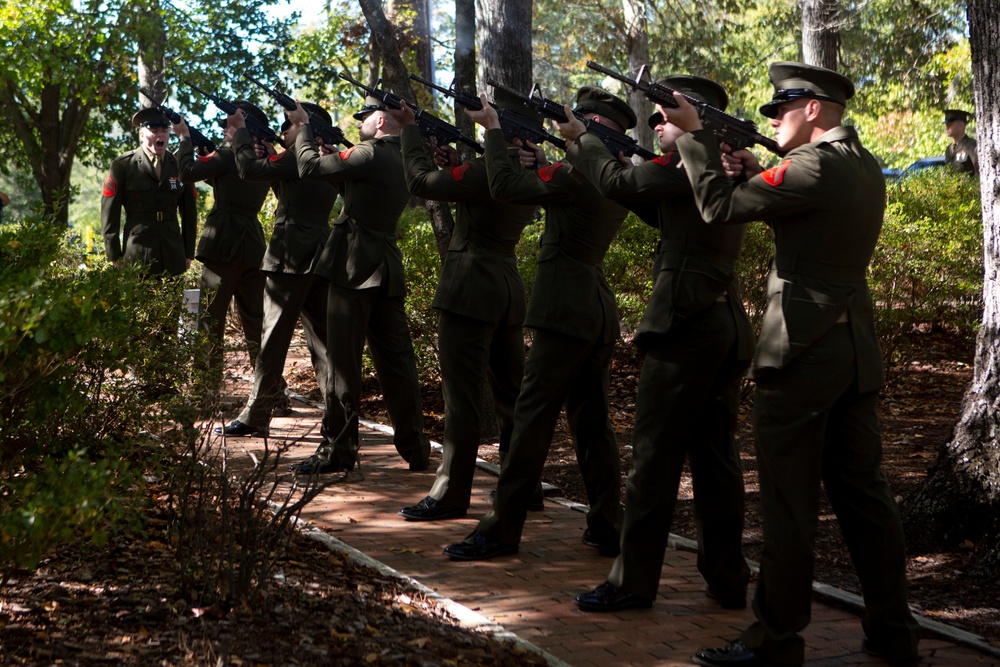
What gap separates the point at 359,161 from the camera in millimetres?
7320

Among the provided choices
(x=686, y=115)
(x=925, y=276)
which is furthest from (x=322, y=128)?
(x=925, y=276)

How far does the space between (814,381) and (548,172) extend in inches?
78.0

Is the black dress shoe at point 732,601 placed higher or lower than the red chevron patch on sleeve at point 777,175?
lower

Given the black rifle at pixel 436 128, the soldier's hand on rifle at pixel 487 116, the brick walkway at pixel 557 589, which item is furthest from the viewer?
the black rifle at pixel 436 128

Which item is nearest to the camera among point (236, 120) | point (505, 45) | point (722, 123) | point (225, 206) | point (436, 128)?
point (722, 123)

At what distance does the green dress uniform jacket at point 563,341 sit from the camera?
18.7 ft

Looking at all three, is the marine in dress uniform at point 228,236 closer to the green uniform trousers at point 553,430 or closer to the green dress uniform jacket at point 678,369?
the green uniform trousers at point 553,430

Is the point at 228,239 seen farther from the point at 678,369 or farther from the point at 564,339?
the point at 678,369

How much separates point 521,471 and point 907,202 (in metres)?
7.69

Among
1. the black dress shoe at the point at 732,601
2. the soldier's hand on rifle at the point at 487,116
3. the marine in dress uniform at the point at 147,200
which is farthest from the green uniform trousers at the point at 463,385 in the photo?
the marine in dress uniform at the point at 147,200

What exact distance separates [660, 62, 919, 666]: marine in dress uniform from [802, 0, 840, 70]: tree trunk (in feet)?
36.0

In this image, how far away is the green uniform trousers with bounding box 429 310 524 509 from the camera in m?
6.55

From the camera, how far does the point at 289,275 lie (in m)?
8.41

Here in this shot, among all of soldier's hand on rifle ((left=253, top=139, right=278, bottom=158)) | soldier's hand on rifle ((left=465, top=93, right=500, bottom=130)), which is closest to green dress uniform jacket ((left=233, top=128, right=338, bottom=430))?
soldier's hand on rifle ((left=253, top=139, right=278, bottom=158))
